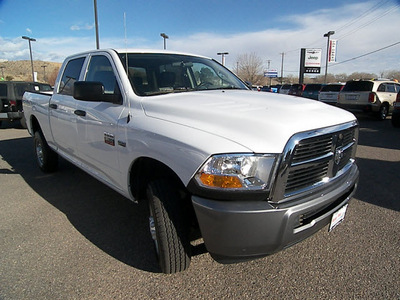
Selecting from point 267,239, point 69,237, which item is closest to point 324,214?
point 267,239

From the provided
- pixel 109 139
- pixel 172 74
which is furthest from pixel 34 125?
pixel 172 74

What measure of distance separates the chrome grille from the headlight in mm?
90

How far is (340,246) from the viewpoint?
2779 millimetres

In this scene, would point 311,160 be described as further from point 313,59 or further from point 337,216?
point 313,59

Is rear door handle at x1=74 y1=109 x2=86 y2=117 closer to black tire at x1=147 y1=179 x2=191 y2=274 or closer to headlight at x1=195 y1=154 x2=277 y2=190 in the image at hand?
black tire at x1=147 y1=179 x2=191 y2=274

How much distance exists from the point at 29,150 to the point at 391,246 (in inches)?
303

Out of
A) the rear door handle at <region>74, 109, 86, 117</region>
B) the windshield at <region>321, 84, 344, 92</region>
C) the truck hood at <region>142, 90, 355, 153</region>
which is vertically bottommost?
the rear door handle at <region>74, 109, 86, 117</region>

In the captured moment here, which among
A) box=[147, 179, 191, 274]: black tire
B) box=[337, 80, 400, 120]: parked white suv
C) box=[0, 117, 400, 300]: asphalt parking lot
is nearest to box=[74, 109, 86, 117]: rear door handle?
box=[0, 117, 400, 300]: asphalt parking lot

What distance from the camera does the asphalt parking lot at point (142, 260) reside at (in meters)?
2.22

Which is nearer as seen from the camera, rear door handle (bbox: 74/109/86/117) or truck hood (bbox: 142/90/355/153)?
truck hood (bbox: 142/90/355/153)

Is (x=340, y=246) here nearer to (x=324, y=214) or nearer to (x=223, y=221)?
(x=324, y=214)

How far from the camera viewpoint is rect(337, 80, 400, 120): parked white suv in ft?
40.0

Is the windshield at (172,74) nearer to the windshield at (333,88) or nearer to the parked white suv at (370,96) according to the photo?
the parked white suv at (370,96)

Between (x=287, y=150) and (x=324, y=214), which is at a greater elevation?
(x=287, y=150)
